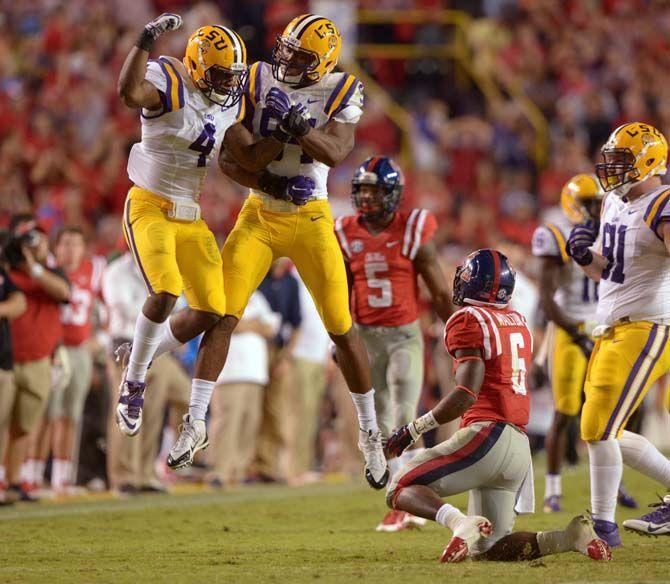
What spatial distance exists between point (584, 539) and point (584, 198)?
3686 mm

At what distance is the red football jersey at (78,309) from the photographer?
426 inches

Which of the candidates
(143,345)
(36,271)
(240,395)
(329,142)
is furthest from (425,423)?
(240,395)

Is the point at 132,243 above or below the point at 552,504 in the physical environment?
above

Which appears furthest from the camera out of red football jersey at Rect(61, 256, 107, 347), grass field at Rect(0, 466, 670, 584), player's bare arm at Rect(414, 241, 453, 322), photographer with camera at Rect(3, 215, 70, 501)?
red football jersey at Rect(61, 256, 107, 347)

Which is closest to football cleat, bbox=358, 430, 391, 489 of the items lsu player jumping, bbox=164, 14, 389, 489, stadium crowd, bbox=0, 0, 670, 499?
lsu player jumping, bbox=164, 14, 389, 489

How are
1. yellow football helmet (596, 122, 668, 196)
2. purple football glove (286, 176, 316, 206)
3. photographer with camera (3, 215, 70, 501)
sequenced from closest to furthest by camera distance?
yellow football helmet (596, 122, 668, 196) < purple football glove (286, 176, 316, 206) < photographer with camera (3, 215, 70, 501)

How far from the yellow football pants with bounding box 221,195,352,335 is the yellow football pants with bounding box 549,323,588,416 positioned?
102 inches

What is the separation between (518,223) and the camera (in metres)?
15.6

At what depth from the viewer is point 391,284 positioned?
27.7ft

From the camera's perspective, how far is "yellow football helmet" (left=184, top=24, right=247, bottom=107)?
6879 millimetres

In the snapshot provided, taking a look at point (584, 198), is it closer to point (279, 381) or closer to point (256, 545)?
point (256, 545)

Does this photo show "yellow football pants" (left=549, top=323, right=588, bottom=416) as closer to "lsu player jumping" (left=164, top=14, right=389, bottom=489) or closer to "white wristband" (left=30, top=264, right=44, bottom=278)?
"lsu player jumping" (left=164, top=14, right=389, bottom=489)

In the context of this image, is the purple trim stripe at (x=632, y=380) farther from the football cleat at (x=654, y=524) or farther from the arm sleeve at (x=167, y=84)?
the arm sleeve at (x=167, y=84)

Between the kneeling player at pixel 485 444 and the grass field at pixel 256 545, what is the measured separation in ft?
0.44
